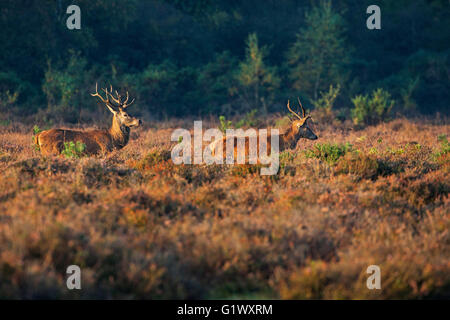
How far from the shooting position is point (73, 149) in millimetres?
9984

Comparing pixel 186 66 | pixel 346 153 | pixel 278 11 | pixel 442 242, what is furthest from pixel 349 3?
pixel 442 242

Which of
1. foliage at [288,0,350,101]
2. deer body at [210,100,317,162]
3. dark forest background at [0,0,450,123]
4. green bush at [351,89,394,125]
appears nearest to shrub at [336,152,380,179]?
deer body at [210,100,317,162]

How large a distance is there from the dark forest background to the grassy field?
13.3 m

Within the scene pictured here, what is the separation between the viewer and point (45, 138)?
35.6ft

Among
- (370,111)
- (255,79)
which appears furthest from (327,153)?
(255,79)

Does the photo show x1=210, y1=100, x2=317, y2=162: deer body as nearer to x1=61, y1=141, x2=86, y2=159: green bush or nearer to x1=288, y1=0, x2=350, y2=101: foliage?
x1=61, y1=141, x2=86, y2=159: green bush

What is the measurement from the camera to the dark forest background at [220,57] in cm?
2569

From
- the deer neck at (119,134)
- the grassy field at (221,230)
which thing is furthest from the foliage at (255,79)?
the grassy field at (221,230)

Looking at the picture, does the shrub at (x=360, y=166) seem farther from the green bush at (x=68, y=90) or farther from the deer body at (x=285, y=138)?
the green bush at (x=68, y=90)

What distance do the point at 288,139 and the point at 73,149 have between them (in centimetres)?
541

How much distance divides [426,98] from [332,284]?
32783 mm

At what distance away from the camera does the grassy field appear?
461 cm

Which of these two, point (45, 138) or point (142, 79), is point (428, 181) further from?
point (142, 79)

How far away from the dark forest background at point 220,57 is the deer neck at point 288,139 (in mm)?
8672
